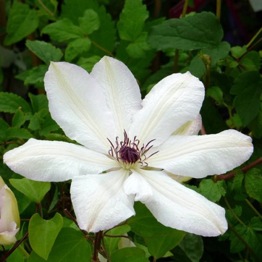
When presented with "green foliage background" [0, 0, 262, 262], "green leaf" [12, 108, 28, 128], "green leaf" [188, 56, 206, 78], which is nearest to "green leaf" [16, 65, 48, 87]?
"green foliage background" [0, 0, 262, 262]

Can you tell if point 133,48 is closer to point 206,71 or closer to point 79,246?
point 206,71

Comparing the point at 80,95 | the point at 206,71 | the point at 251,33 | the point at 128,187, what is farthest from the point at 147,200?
Answer: the point at 251,33

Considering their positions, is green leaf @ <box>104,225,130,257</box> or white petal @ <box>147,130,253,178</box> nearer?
white petal @ <box>147,130,253,178</box>

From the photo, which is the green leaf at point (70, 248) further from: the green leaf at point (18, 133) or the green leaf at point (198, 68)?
the green leaf at point (198, 68)

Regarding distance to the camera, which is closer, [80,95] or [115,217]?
[115,217]

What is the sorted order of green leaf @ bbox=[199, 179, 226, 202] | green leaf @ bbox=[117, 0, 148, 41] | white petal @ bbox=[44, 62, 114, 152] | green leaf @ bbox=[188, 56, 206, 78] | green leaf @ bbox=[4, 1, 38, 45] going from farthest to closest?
green leaf @ bbox=[4, 1, 38, 45]
green leaf @ bbox=[117, 0, 148, 41]
green leaf @ bbox=[188, 56, 206, 78]
green leaf @ bbox=[199, 179, 226, 202]
white petal @ bbox=[44, 62, 114, 152]

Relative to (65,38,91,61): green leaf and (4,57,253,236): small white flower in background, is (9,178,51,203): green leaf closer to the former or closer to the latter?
(4,57,253,236): small white flower in background

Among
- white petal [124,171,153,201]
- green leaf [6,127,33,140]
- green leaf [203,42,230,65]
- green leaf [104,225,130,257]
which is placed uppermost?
white petal [124,171,153,201]

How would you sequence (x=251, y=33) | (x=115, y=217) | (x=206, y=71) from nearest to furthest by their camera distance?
1. (x=115, y=217)
2. (x=206, y=71)
3. (x=251, y=33)
